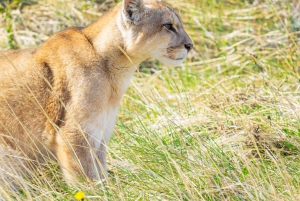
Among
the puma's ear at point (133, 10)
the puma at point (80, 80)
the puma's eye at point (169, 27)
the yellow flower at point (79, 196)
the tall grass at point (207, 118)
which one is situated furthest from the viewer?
the puma's eye at point (169, 27)

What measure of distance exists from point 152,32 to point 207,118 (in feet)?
3.44

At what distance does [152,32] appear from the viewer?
5.12 metres

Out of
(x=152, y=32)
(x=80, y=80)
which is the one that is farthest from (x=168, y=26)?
(x=80, y=80)

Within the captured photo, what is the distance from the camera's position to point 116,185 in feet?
14.2

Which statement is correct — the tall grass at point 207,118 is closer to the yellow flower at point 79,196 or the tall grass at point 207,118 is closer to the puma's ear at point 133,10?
the yellow flower at point 79,196

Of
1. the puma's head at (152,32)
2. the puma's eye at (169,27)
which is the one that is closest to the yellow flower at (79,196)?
the puma's head at (152,32)

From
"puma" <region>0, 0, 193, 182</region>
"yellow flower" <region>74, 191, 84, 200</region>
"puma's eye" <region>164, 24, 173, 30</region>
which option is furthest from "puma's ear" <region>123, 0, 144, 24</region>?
"yellow flower" <region>74, 191, 84, 200</region>

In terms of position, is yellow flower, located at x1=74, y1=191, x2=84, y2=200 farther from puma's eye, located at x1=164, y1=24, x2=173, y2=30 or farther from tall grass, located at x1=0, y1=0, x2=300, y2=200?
puma's eye, located at x1=164, y1=24, x2=173, y2=30

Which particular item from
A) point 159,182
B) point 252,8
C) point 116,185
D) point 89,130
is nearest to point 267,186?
point 159,182

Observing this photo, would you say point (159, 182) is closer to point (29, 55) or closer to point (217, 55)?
point (29, 55)

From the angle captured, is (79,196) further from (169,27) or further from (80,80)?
(169,27)

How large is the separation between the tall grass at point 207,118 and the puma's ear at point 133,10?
468 mm

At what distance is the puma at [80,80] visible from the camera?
15.8 feet

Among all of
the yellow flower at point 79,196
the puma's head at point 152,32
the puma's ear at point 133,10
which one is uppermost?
the puma's ear at point 133,10
